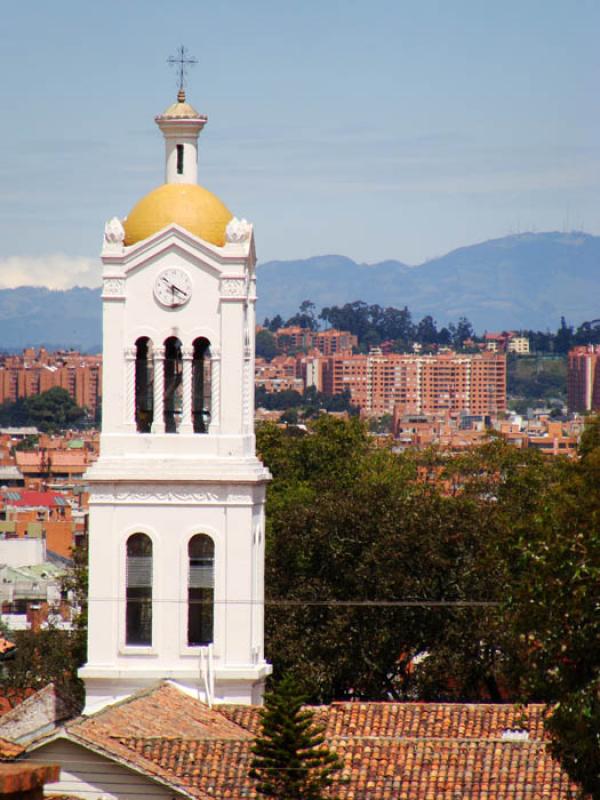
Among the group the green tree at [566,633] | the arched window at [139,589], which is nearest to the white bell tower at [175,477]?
the arched window at [139,589]

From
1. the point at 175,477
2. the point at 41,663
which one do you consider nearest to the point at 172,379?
the point at 175,477

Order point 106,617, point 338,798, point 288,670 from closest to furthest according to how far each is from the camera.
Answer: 1. point 338,798
2. point 106,617
3. point 288,670

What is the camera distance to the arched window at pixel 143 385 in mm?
31250

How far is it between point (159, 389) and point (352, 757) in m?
5.80

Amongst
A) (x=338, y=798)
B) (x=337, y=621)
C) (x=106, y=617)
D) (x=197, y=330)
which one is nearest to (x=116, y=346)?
(x=197, y=330)

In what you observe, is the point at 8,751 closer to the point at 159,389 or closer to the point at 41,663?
the point at 159,389

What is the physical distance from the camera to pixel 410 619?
137 feet

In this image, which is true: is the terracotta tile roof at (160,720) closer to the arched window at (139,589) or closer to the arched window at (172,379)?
the arched window at (139,589)

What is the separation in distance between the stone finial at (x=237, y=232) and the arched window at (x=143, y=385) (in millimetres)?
1584

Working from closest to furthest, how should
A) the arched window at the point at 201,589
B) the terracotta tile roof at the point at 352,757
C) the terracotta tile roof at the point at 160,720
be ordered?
the terracotta tile roof at the point at 352,757
the terracotta tile roof at the point at 160,720
the arched window at the point at 201,589

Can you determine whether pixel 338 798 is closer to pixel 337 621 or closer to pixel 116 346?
pixel 116 346

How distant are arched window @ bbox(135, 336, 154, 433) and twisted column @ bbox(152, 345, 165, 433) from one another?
171 mm

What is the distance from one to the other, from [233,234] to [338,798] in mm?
8456

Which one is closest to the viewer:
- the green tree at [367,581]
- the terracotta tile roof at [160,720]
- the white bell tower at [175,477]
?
the terracotta tile roof at [160,720]
